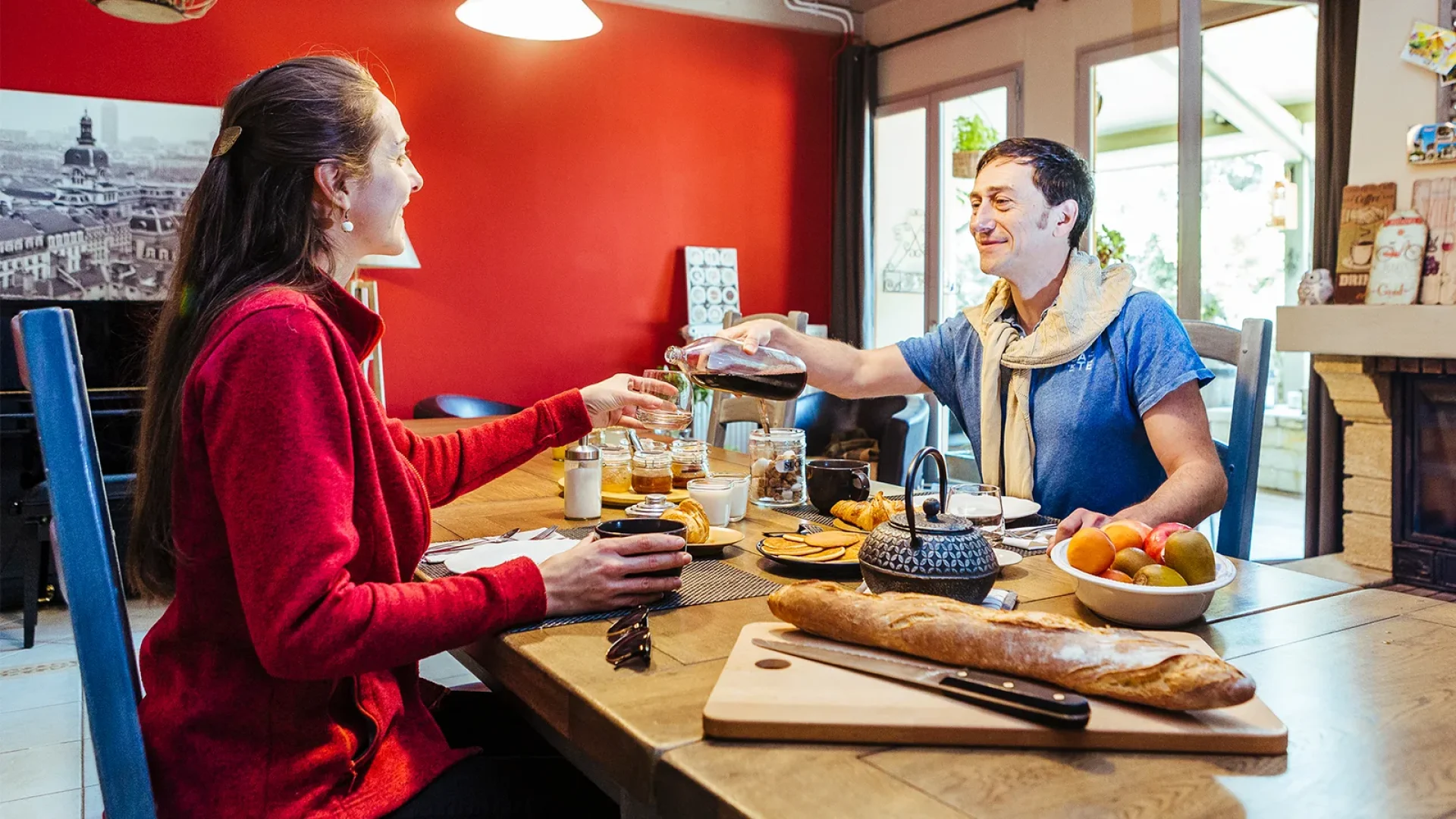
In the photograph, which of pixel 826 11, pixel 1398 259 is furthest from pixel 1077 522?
pixel 826 11

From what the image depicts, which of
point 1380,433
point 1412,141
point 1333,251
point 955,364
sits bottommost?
point 1380,433

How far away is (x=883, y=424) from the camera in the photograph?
421 centimetres

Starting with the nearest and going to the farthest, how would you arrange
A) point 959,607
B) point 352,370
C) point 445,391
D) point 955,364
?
point 959,607
point 352,370
point 955,364
point 445,391

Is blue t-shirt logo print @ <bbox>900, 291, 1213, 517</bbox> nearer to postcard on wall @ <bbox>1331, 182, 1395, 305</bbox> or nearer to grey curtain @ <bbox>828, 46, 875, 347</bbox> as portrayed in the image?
postcard on wall @ <bbox>1331, 182, 1395, 305</bbox>

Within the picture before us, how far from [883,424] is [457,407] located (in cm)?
190

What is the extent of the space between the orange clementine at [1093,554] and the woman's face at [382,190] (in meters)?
0.85

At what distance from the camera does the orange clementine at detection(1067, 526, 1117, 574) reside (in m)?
1.10

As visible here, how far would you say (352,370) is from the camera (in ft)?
3.38

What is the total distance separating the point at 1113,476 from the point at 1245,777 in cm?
129

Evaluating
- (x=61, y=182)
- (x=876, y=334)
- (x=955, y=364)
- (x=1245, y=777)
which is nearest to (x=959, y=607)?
(x=1245, y=777)

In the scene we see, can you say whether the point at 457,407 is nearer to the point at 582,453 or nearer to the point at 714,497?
the point at 582,453

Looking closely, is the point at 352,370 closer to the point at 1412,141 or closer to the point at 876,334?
the point at 1412,141

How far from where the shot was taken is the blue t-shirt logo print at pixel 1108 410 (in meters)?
1.87

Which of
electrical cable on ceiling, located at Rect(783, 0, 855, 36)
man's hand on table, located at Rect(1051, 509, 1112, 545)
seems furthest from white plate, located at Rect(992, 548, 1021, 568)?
electrical cable on ceiling, located at Rect(783, 0, 855, 36)
